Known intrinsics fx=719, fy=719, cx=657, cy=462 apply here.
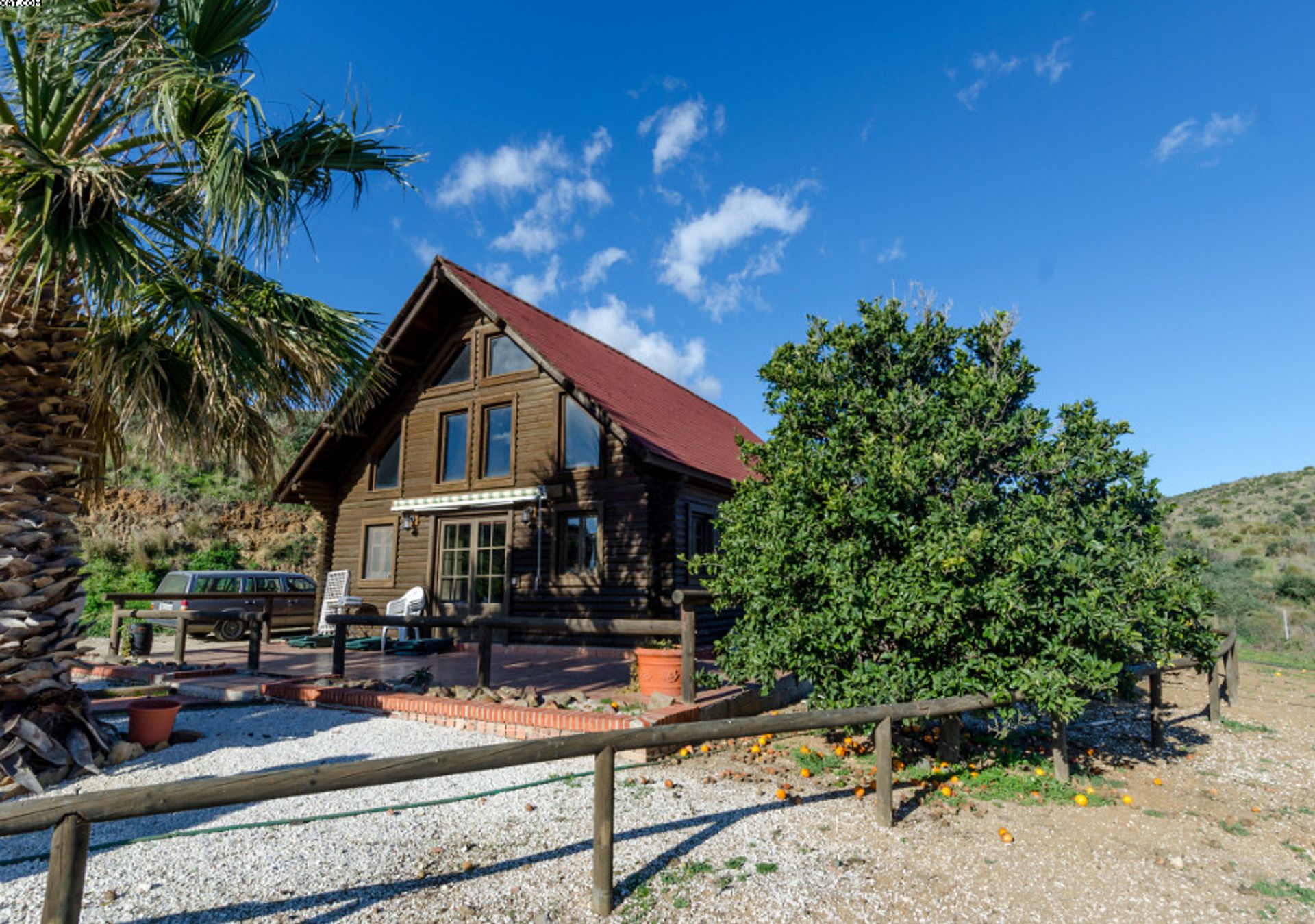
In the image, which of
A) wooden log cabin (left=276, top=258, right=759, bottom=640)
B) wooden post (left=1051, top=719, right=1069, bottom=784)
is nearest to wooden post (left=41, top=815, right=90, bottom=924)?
wooden post (left=1051, top=719, right=1069, bottom=784)

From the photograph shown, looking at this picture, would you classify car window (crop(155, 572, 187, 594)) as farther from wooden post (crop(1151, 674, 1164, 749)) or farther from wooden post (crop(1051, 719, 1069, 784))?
wooden post (crop(1151, 674, 1164, 749))

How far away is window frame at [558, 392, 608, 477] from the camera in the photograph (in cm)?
1234

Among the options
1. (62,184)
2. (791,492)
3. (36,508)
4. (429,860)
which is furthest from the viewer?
(791,492)

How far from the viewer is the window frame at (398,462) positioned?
14.8m

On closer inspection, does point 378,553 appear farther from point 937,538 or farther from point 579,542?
point 937,538

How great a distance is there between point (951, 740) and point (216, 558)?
23359 millimetres

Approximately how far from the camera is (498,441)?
1382cm

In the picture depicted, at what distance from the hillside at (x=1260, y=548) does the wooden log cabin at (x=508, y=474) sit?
787cm

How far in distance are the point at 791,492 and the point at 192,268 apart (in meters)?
5.18

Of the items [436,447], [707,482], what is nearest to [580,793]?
[707,482]

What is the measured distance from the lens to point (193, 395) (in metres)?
6.04

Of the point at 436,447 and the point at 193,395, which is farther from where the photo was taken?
the point at 436,447

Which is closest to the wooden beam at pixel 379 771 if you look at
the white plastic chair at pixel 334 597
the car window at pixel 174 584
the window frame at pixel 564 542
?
the window frame at pixel 564 542

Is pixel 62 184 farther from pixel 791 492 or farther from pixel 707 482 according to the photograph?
pixel 707 482
